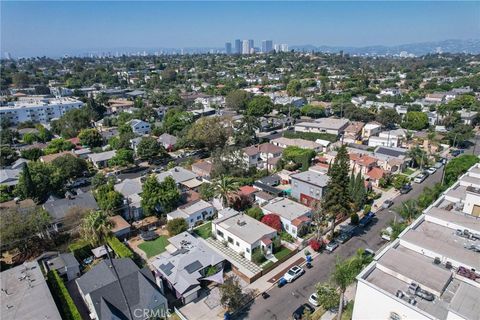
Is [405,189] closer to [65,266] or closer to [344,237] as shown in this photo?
[344,237]

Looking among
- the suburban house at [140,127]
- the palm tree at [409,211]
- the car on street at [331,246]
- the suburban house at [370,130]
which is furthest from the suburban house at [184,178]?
the suburban house at [370,130]

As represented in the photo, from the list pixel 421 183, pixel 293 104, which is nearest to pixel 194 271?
pixel 421 183

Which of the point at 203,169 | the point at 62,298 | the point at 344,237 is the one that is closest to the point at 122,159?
the point at 203,169

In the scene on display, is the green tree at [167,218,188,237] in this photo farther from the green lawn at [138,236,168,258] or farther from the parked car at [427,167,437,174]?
the parked car at [427,167,437,174]

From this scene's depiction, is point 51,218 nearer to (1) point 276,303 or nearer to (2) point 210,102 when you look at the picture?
(1) point 276,303

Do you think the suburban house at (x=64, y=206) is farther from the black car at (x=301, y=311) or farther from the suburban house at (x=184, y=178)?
the black car at (x=301, y=311)

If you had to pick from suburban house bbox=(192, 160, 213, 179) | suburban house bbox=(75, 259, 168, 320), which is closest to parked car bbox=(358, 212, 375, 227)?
suburban house bbox=(192, 160, 213, 179)
